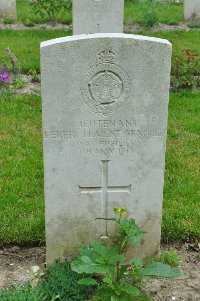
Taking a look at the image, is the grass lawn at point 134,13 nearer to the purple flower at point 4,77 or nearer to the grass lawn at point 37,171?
the purple flower at point 4,77

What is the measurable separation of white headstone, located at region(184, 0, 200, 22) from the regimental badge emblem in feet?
31.5

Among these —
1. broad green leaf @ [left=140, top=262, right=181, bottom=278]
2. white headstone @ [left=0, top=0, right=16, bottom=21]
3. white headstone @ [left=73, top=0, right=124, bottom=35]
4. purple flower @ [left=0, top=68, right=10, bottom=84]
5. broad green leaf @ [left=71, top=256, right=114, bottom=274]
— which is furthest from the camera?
white headstone @ [left=0, top=0, right=16, bottom=21]

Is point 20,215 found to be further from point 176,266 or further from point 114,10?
point 114,10

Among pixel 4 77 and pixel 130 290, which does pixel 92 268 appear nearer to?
pixel 130 290

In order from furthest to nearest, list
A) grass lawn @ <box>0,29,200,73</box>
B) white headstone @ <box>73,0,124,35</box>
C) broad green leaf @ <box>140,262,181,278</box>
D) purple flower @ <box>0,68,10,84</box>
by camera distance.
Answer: grass lawn @ <box>0,29,200,73</box> → white headstone @ <box>73,0,124,35</box> → purple flower @ <box>0,68,10,84</box> → broad green leaf @ <box>140,262,181,278</box>

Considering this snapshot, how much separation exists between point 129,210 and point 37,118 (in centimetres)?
303

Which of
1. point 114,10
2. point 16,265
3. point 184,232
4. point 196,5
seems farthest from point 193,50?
point 16,265

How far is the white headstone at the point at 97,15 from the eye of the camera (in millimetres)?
8695

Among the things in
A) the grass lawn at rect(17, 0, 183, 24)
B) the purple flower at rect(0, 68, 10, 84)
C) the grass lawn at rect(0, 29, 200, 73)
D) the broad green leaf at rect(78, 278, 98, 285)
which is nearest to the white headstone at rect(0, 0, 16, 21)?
the grass lawn at rect(17, 0, 183, 24)

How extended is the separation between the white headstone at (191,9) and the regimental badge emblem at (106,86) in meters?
9.59

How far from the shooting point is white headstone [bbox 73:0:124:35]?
342 inches

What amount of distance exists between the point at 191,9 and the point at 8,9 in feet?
13.6

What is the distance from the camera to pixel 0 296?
350cm

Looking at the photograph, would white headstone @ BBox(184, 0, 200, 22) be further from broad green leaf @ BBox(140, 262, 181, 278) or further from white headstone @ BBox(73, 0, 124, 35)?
broad green leaf @ BBox(140, 262, 181, 278)
